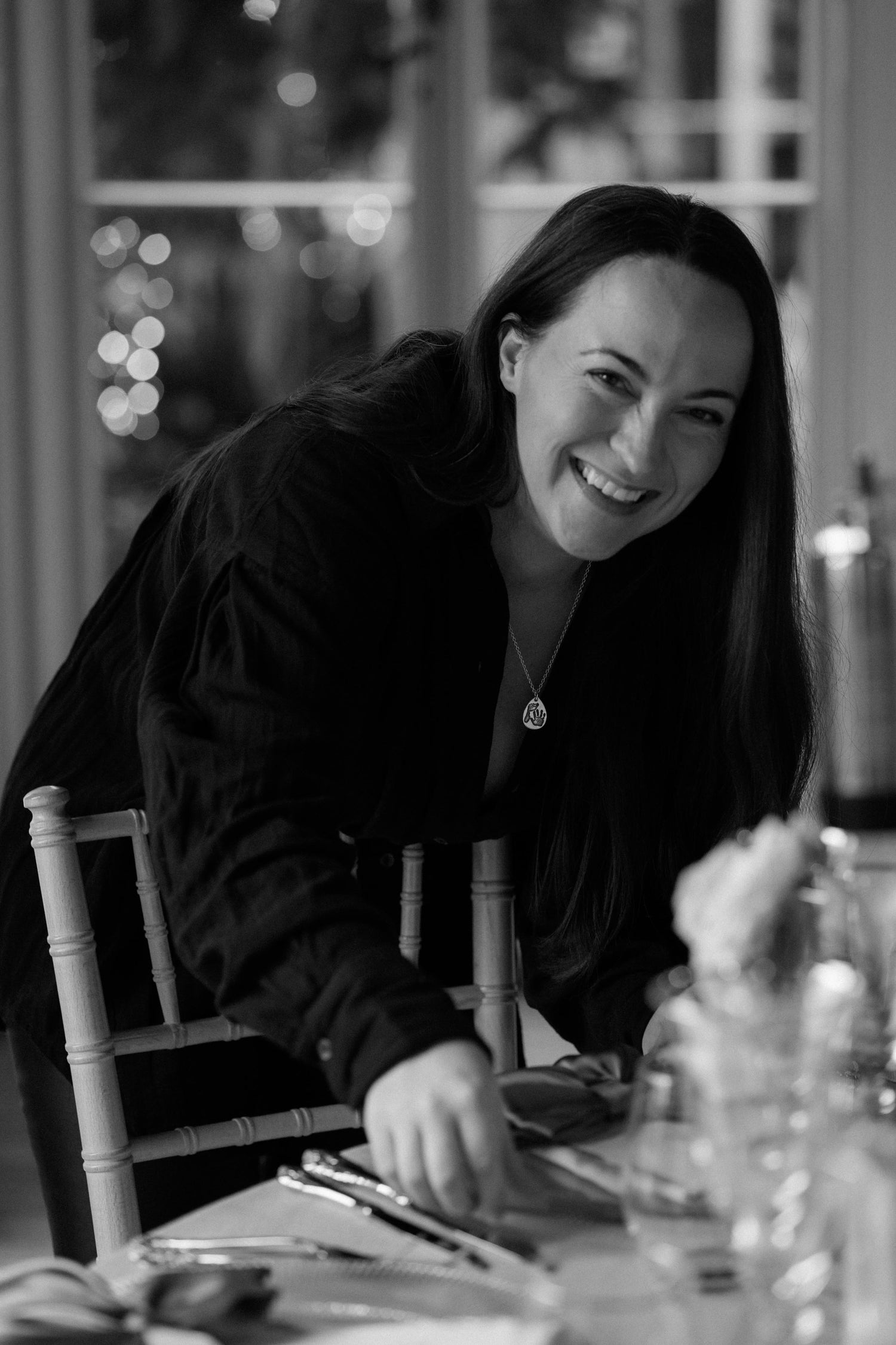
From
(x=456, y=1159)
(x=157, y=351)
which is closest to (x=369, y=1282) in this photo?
(x=456, y=1159)

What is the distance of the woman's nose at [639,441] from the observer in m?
1.18

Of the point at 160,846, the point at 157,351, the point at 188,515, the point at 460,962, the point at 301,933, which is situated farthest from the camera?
the point at 157,351

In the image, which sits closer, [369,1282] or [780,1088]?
[780,1088]

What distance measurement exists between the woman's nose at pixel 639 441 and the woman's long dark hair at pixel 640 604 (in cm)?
11

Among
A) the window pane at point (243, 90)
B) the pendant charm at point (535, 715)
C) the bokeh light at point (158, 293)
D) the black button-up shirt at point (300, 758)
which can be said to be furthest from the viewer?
the bokeh light at point (158, 293)

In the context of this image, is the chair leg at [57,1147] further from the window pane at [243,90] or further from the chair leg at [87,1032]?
the window pane at [243,90]

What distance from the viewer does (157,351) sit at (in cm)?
347

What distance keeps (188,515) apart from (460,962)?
48 centimetres

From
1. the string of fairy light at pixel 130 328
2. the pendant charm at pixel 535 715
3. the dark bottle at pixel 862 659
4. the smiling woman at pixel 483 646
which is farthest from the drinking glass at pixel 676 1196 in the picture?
the string of fairy light at pixel 130 328

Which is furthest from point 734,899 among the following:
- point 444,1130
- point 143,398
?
point 143,398

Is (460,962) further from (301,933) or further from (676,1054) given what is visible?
(676,1054)

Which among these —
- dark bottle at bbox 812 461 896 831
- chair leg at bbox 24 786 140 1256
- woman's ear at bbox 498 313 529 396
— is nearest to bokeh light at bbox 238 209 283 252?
dark bottle at bbox 812 461 896 831

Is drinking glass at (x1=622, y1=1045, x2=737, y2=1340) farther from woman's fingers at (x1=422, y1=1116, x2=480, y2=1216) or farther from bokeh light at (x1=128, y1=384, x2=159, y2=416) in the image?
bokeh light at (x1=128, y1=384, x2=159, y2=416)

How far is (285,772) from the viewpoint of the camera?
1011 mm
